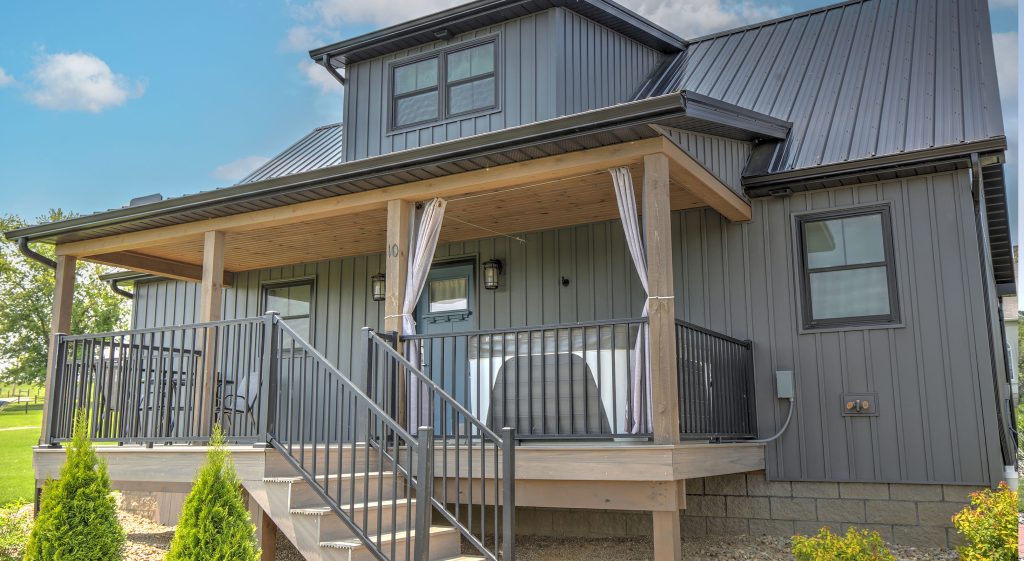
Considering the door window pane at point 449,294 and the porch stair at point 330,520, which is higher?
the door window pane at point 449,294

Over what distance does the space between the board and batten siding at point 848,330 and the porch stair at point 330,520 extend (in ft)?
10.8

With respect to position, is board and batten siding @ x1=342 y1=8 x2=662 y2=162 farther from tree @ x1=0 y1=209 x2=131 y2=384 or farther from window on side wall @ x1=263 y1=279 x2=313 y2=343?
tree @ x1=0 y1=209 x2=131 y2=384

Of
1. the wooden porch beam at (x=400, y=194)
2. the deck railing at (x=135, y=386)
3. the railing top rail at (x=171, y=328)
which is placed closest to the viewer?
the wooden porch beam at (x=400, y=194)

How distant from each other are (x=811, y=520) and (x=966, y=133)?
3506mm

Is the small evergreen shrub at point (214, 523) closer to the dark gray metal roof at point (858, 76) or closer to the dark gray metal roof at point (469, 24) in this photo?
the dark gray metal roof at point (858, 76)

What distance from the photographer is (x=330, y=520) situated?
17.1ft

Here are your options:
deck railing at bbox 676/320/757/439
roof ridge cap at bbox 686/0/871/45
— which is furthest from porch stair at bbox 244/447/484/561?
roof ridge cap at bbox 686/0/871/45

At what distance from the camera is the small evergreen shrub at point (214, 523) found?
452cm

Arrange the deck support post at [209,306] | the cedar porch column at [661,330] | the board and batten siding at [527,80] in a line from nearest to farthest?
the cedar porch column at [661,330] < the deck support post at [209,306] < the board and batten siding at [527,80]

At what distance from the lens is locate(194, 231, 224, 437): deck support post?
6.89 meters

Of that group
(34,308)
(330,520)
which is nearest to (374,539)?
(330,520)

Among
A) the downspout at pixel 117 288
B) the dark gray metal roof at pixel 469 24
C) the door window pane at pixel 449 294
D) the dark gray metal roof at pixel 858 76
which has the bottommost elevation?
the door window pane at pixel 449 294

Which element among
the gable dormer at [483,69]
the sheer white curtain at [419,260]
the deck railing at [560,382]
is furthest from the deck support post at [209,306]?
the gable dormer at [483,69]

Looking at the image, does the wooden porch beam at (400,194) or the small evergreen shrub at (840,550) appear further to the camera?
the wooden porch beam at (400,194)
